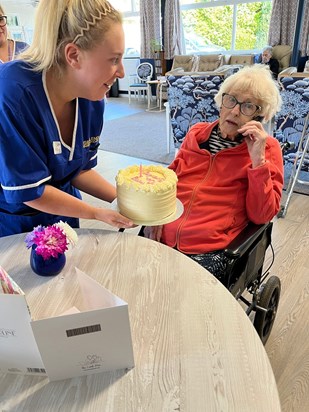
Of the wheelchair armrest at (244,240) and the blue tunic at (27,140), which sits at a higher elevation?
the blue tunic at (27,140)

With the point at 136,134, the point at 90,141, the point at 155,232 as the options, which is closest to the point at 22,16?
the point at 136,134

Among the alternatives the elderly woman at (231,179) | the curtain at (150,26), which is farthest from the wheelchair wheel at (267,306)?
the curtain at (150,26)

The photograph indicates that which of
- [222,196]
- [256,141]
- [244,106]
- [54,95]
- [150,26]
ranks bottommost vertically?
[222,196]

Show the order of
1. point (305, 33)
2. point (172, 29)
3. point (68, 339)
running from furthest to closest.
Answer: point (172, 29)
point (305, 33)
point (68, 339)

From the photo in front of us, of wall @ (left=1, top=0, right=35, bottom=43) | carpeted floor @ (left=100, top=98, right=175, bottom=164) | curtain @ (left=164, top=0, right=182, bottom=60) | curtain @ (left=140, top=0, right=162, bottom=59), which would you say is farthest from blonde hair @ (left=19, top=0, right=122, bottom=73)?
wall @ (left=1, top=0, right=35, bottom=43)

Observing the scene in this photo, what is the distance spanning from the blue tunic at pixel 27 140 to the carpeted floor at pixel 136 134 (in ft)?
9.24

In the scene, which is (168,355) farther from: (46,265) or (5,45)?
(5,45)

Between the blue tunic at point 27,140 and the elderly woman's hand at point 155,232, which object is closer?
the blue tunic at point 27,140

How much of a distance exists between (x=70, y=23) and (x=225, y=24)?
7.42 meters

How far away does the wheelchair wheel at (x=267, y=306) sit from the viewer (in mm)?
1377

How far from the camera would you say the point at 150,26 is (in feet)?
25.8

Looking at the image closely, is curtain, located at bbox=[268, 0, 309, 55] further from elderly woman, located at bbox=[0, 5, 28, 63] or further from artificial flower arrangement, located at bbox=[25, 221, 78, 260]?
artificial flower arrangement, located at bbox=[25, 221, 78, 260]

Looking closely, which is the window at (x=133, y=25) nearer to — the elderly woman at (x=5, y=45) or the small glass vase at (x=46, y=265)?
the elderly woman at (x=5, y=45)

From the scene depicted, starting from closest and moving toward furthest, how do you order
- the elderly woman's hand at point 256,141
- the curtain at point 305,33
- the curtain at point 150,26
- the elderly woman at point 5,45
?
the elderly woman's hand at point 256,141, the elderly woman at point 5,45, the curtain at point 305,33, the curtain at point 150,26
